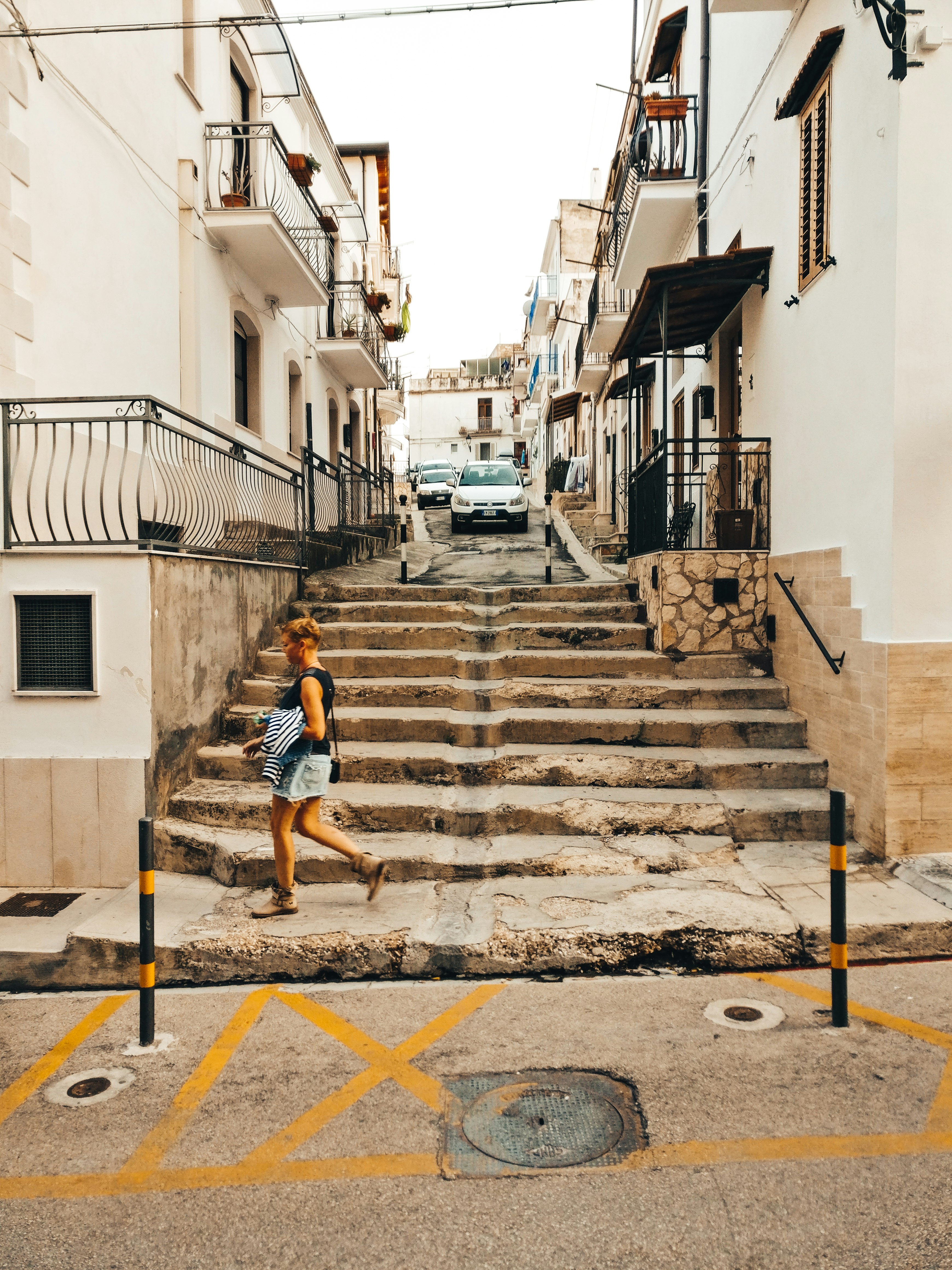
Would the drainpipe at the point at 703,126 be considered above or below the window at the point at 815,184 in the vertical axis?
above

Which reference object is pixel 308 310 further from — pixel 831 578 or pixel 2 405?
pixel 831 578

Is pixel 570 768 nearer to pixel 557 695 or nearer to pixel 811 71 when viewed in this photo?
pixel 557 695

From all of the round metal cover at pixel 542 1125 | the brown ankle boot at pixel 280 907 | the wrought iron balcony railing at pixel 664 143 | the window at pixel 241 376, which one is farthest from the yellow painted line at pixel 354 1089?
the wrought iron balcony railing at pixel 664 143

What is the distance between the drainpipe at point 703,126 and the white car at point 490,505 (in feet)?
28.7

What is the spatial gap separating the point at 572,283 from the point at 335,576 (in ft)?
84.9

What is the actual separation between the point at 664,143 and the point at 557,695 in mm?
9194

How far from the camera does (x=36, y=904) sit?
19.8ft

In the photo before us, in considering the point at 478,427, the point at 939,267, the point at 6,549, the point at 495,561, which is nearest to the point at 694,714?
the point at 939,267

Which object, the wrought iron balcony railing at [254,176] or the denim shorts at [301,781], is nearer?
the denim shorts at [301,781]

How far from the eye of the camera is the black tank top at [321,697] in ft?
18.1

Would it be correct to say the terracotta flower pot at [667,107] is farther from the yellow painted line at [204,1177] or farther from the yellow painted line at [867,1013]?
the yellow painted line at [204,1177]

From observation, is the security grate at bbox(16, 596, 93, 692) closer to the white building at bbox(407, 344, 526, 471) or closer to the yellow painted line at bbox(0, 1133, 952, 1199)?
the yellow painted line at bbox(0, 1133, 952, 1199)

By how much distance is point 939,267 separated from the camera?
5.89 metres

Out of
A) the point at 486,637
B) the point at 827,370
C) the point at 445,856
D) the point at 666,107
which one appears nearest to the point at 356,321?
the point at 666,107
